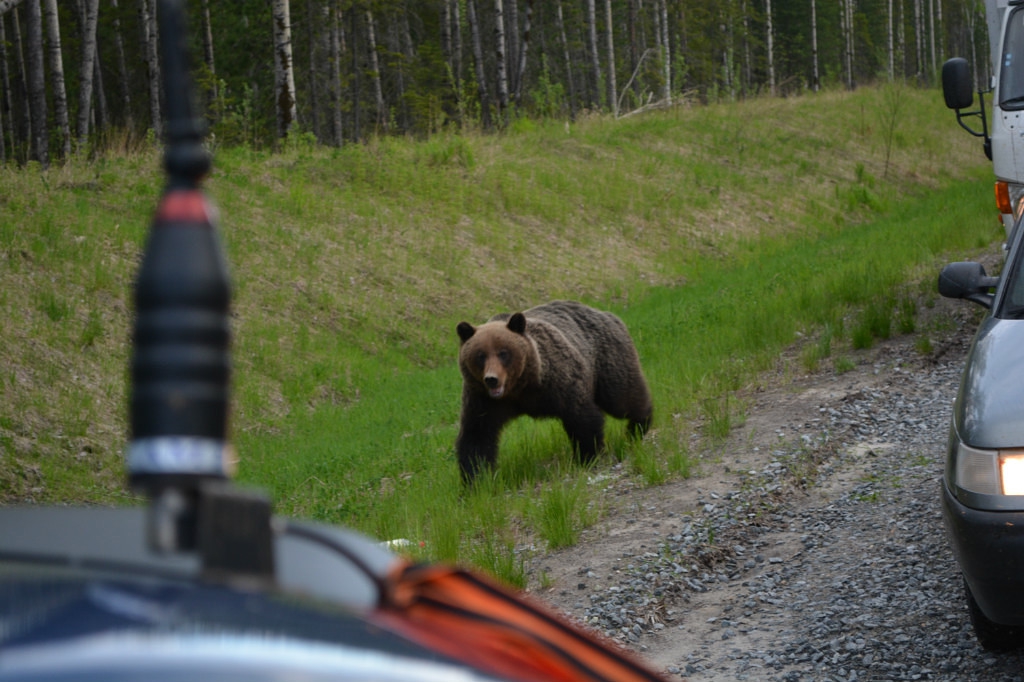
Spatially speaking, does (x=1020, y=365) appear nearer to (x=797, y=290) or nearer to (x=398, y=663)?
(x=398, y=663)

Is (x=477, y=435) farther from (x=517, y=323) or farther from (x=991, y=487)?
(x=991, y=487)

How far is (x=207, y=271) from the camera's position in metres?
1.05

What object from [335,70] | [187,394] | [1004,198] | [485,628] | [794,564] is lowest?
[794,564]

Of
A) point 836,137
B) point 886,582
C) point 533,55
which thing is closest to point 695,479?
point 886,582

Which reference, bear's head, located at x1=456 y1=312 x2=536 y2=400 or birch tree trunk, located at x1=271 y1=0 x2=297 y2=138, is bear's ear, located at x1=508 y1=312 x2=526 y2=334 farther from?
birch tree trunk, located at x1=271 y1=0 x2=297 y2=138

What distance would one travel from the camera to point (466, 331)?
25.9 feet

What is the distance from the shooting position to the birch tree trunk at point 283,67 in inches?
796

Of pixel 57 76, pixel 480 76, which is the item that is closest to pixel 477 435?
pixel 57 76

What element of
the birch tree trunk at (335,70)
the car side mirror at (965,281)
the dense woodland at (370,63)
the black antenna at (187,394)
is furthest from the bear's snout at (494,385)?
the birch tree trunk at (335,70)

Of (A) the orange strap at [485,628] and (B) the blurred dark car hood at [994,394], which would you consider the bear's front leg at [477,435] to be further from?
(A) the orange strap at [485,628]

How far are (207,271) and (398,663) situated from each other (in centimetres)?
41

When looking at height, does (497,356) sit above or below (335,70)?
below

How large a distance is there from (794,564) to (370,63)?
33.2m

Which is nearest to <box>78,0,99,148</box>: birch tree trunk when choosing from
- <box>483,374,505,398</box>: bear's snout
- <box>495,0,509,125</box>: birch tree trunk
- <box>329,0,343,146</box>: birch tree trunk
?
<box>329,0,343,146</box>: birch tree trunk
